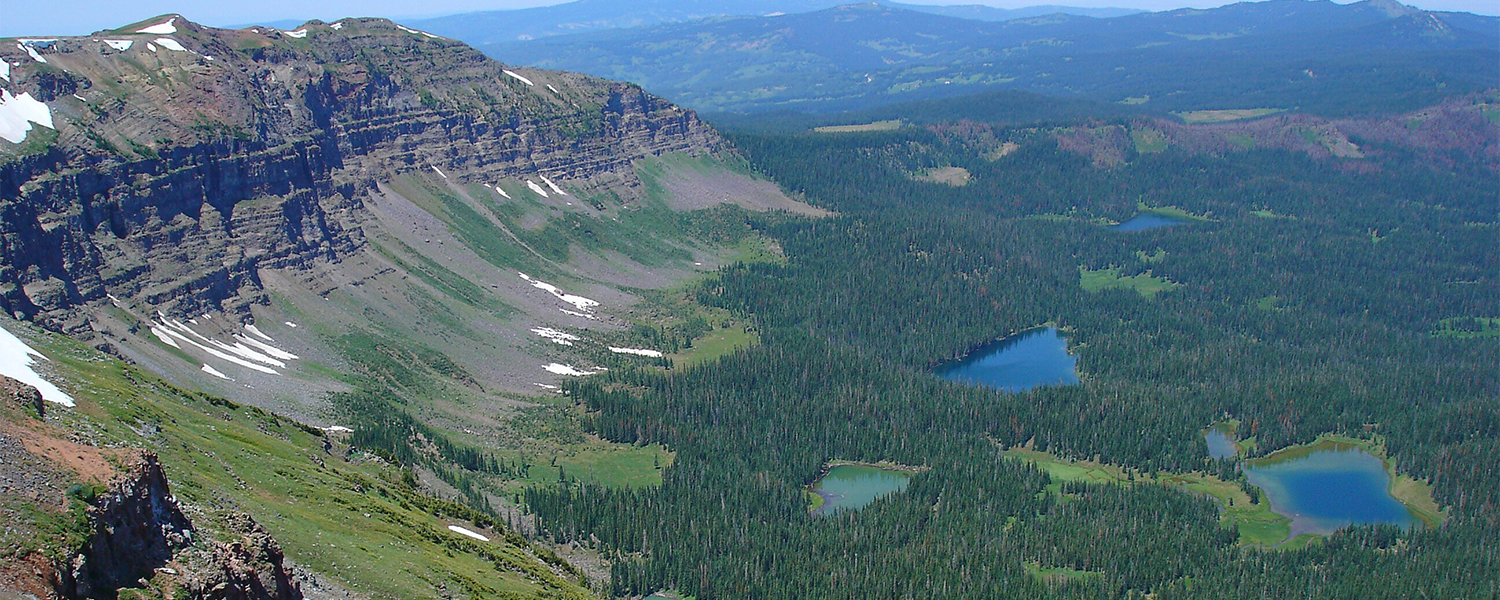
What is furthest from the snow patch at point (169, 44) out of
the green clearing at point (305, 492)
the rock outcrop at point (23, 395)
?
the rock outcrop at point (23, 395)

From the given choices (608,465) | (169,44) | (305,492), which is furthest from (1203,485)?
(169,44)

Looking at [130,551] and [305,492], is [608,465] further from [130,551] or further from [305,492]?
[130,551]

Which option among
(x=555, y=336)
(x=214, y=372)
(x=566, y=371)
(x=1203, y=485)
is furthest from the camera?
(x=555, y=336)

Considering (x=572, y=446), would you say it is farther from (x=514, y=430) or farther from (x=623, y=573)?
(x=623, y=573)

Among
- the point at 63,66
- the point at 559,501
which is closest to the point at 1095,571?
the point at 559,501

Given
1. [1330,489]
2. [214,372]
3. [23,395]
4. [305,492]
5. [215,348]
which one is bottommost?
[1330,489]
